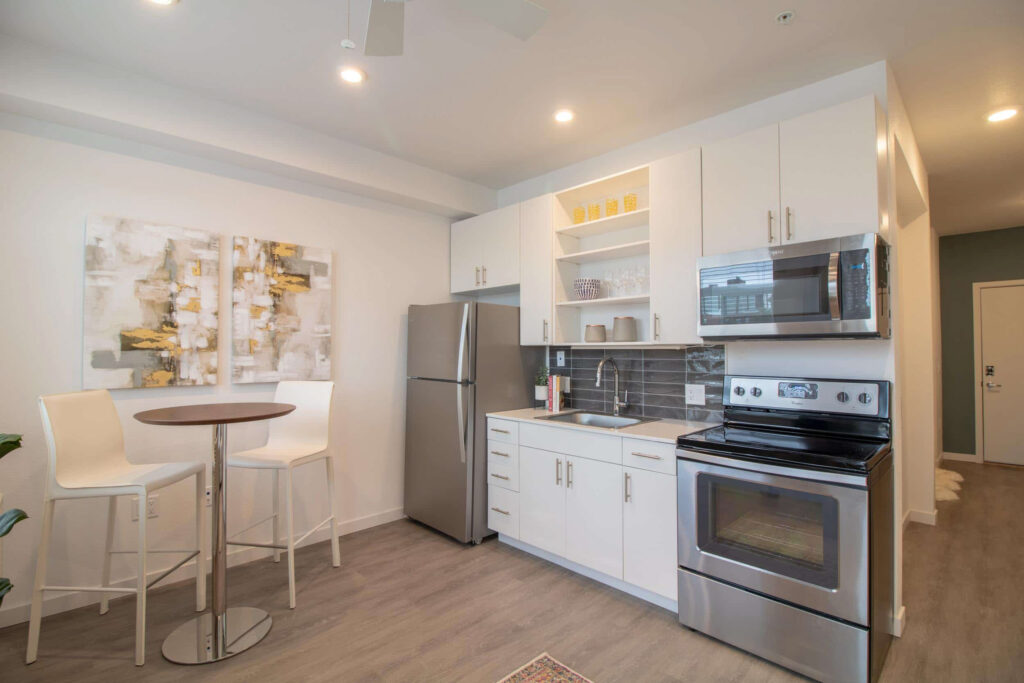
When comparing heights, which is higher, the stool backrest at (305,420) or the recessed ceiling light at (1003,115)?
the recessed ceiling light at (1003,115)

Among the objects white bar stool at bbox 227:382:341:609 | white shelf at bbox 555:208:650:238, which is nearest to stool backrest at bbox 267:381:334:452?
white bar stool at bbox 227:382:341:609

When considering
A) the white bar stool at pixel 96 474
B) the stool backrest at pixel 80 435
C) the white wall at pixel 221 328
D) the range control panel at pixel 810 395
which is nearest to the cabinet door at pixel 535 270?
the white wall at pixel 221 328

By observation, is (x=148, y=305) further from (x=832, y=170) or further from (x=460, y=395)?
(x=832, y=170)

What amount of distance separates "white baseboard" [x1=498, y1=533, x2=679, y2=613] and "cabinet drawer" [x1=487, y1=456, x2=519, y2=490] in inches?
14.4

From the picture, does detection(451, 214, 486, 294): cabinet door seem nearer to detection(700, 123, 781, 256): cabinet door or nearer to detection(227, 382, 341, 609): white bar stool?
detection(227, 382, 341, 609): white bar stool

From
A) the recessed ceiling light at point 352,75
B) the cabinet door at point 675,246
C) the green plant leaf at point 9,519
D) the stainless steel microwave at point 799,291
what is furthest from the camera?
the cabinet door at point 675,246

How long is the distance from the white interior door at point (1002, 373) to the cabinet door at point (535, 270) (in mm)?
5446

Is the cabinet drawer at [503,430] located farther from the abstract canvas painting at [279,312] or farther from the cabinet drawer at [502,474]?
the abstract canvas painting at [279,312]

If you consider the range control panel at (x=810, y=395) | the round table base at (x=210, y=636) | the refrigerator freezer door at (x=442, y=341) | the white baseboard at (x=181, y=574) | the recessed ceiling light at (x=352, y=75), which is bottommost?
the round table base at (x=210, y=636)

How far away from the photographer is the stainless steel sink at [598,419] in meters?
3.11

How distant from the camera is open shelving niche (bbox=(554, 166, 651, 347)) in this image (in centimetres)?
305

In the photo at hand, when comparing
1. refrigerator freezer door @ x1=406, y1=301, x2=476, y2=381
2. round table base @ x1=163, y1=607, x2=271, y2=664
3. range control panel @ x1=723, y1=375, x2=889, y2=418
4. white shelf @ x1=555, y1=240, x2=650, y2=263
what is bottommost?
round table base @ x1=163, y1=607, x2=271, y2=664

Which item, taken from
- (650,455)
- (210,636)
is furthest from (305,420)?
(650,455)

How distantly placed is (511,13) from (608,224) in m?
1.70
